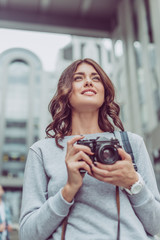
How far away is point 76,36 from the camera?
9914 mm

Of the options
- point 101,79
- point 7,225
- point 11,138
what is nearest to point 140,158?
point 101,79

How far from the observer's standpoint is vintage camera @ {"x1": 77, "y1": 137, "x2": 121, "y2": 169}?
1006 mm

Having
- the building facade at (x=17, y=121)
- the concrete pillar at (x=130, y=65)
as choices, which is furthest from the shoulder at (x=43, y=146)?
the building facade at (x=17, y=121)

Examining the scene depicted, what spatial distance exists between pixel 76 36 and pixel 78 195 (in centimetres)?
938

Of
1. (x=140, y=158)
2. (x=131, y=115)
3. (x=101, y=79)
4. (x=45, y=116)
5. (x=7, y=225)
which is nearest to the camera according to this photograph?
(x=140, y=158)

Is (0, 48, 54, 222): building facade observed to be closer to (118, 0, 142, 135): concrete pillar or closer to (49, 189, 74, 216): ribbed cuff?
(118, 0, 142, 135): concrete pillar

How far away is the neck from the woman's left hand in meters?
0.36

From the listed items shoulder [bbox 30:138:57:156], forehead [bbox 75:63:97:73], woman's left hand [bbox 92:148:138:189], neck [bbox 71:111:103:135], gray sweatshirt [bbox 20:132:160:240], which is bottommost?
gray sweatshirt [bbox 20:132:160:240]

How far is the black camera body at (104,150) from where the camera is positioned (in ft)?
3.30

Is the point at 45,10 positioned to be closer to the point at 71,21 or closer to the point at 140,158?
the point at 71,21

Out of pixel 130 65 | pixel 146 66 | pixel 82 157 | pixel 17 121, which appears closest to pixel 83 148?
pixel 82 157

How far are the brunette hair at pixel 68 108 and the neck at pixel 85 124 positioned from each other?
1.8 inches

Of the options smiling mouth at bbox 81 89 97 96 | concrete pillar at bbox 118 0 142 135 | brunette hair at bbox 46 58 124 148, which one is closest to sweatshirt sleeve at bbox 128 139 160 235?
brunette hair at bbox 46 58 124 148

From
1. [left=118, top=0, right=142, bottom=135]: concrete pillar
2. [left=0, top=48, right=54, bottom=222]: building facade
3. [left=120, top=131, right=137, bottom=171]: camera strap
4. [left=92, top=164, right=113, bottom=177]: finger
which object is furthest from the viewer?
[left=0, top=48, right=54, bottom=222]: building facade
